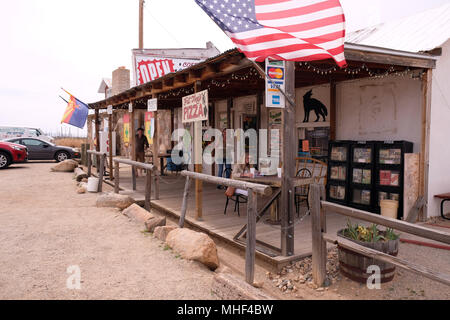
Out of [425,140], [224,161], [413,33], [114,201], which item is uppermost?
[413,33]

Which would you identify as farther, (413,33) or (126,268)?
(413,33)

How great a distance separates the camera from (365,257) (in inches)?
151

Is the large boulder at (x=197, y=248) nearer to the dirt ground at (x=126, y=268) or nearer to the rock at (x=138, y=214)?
the dirt ground at (x=126, y=268)

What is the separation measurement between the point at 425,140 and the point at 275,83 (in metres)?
3.54

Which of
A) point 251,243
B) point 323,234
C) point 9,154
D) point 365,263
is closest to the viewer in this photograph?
point 365,263

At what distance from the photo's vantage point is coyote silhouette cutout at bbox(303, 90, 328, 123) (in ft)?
26.6

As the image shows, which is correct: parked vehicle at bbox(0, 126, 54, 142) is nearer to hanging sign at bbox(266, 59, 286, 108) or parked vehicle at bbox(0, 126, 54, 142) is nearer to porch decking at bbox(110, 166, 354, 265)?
porch decking at bbox(110, 166, 354, 265)

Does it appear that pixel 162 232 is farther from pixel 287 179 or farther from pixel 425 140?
pixel 425 140

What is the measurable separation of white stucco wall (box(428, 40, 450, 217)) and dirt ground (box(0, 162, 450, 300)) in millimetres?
1574

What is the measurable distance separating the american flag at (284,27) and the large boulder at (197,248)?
2.34 metres

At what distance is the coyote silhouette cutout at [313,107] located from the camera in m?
8.11

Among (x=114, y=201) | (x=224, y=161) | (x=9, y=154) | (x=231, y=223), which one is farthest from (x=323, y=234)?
(x=9, y=154)

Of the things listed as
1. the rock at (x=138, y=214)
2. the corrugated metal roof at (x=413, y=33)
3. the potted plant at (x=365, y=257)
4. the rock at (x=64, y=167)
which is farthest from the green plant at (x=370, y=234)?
the rock at (x=64, y=167)

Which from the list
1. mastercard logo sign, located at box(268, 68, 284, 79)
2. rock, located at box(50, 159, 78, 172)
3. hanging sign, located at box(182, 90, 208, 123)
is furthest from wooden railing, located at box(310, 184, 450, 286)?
rock, located at box(50, 159, 78, 172)
